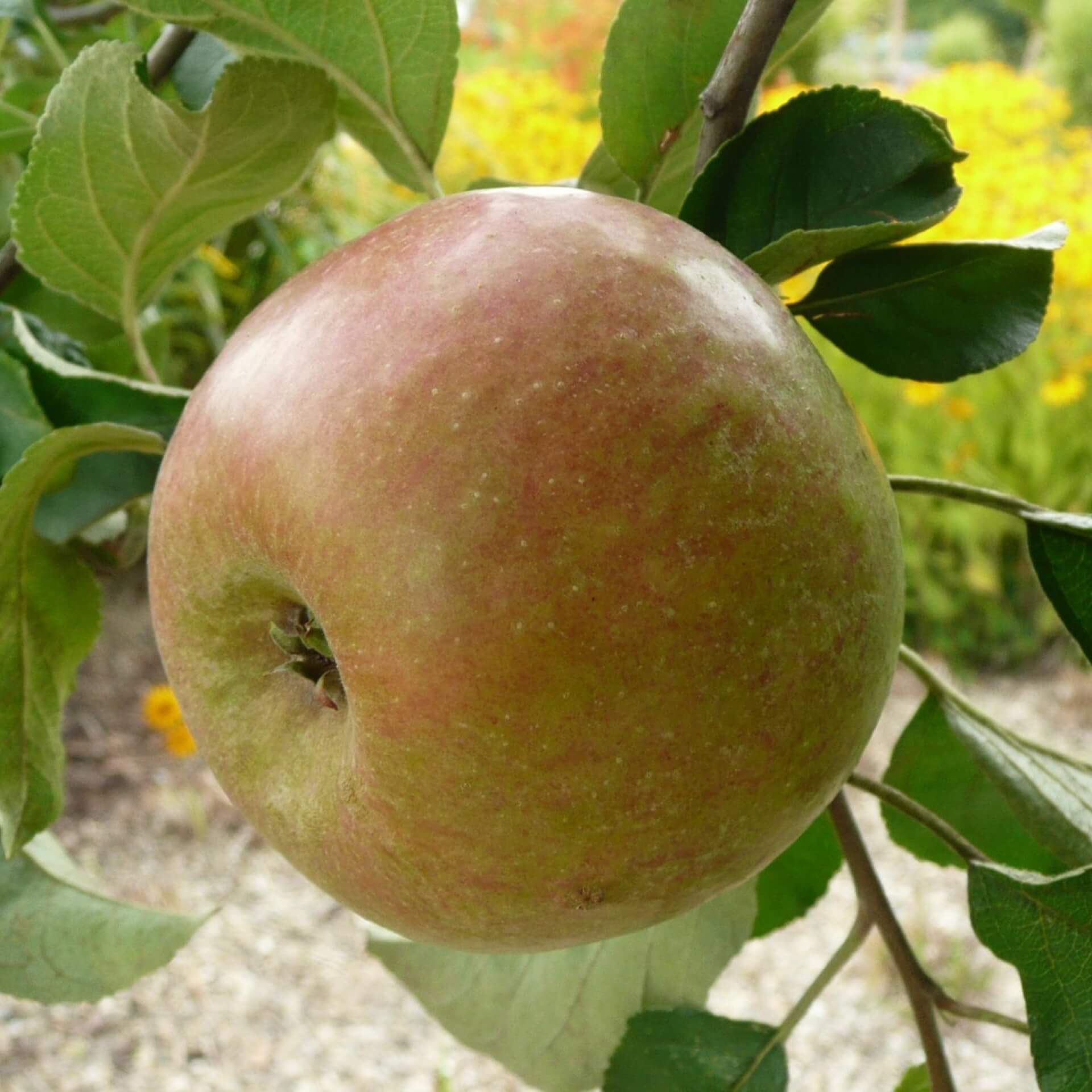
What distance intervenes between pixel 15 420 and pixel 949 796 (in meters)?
0.42

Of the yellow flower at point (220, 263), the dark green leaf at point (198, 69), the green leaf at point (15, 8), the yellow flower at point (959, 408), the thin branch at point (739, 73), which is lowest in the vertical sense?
the yellow flower at point (959, 408)

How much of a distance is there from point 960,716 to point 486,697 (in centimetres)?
27

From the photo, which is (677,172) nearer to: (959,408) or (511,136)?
(959,408)

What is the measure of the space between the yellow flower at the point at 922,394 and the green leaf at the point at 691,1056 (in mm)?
2082

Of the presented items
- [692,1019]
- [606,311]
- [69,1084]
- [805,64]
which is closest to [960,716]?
[692,1019]

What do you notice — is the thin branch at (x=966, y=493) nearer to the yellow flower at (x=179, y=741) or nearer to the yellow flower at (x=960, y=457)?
the yellow flower at (x=179, y=741)

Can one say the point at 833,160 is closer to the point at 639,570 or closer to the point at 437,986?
the point at 639,570

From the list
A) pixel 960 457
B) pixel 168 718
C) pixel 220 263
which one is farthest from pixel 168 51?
pixel 960 457

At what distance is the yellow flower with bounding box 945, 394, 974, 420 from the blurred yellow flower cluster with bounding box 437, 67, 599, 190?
1.12 meters

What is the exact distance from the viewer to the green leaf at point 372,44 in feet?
1.26

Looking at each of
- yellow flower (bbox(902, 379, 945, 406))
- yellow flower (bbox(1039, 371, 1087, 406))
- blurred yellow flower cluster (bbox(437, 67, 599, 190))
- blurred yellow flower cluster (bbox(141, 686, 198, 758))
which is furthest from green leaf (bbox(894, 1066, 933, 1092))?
blurred yellow flower cluster (bbox(437, 67, 599, 190))

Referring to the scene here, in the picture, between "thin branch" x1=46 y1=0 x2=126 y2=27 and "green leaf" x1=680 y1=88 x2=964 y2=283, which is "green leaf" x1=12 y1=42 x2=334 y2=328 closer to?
"green leaf" x1=680 y1=88 x2=964 y2=283

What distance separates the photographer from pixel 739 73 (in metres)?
0.37

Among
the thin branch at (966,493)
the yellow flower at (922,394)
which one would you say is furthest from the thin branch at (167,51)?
the yellow flower at (922,394)
